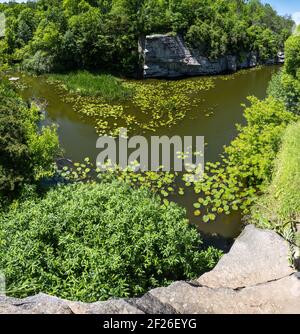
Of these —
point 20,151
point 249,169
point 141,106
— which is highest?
point 141,106

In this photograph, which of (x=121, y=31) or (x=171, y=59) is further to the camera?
(x=121, y=31)

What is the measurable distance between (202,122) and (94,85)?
735 cm

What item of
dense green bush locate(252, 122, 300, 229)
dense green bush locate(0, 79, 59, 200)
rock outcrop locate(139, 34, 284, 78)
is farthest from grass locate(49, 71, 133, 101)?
dense green bush locate(252, 122, 300, 229)

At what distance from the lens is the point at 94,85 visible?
802 inches

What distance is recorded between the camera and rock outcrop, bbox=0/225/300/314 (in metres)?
4.54

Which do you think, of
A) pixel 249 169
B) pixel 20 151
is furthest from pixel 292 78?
pixel 20 151

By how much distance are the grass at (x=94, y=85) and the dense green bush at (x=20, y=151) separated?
8.76m

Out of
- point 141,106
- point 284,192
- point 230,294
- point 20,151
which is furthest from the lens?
point 141,106

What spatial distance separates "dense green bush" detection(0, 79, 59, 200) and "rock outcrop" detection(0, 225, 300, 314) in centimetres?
445

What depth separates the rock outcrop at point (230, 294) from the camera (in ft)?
14.9

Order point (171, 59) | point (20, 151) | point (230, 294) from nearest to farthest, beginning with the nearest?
point (230, 294), point (20, 151), point (171, 59)

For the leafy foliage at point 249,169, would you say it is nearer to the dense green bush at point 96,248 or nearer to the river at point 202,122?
the river at point 202,122

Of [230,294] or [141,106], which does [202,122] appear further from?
[230,294]
